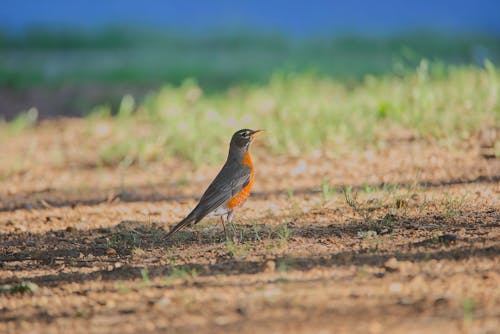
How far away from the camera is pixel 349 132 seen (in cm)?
812

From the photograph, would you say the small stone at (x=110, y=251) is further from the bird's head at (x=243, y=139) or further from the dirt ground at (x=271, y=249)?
the bird's head at (x=243, y=139)

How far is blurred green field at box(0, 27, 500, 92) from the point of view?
12141mm

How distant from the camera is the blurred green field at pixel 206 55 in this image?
12141mm

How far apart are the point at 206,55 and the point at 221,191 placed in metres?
9.46

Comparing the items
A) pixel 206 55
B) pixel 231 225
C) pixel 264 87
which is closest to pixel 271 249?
pixel 231 225

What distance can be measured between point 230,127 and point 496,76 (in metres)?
2.95

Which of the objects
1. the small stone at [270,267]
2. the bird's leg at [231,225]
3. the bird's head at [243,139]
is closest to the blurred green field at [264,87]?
the bird's head at [243,139]

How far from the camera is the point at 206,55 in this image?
48.8ft

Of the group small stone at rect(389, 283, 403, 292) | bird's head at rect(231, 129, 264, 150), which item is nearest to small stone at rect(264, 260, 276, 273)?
small stone at rect(389, 283, 403, 292)

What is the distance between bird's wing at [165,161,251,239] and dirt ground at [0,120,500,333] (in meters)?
0.21

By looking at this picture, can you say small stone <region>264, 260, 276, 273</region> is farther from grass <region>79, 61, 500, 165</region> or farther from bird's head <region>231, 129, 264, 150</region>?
grass <region>79, 61, 500, 165</region>

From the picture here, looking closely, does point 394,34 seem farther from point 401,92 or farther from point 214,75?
point 401,92

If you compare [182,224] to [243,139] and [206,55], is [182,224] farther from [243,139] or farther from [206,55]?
[206,55]

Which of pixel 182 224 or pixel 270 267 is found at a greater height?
pixel 182 224
